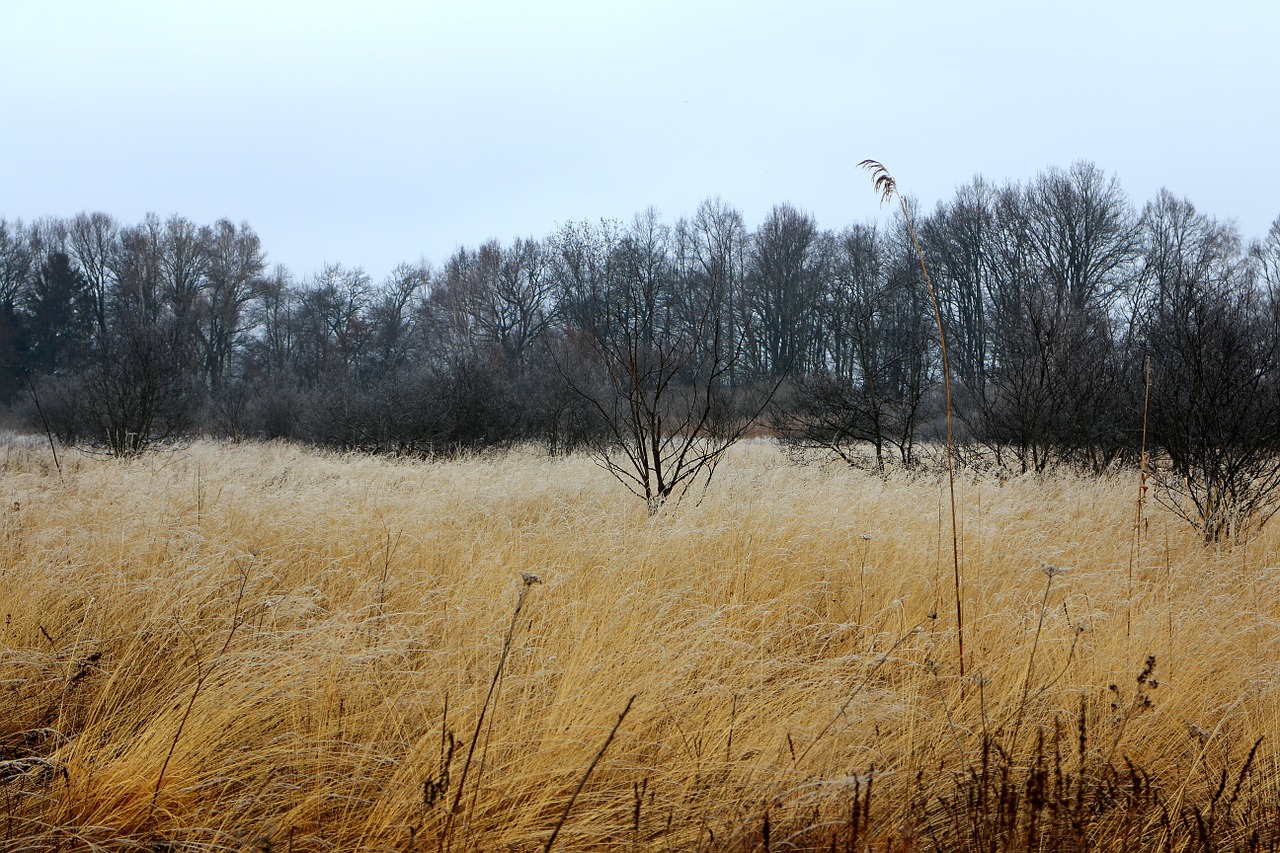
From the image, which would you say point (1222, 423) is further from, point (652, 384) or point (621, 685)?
point (621, 685)

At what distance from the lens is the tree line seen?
7.30 meters

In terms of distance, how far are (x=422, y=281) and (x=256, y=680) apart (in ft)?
135

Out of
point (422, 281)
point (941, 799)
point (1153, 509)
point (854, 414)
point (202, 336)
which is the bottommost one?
point (941, 799)

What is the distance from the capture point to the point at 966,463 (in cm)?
1088

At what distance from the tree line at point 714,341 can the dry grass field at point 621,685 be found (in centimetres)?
173

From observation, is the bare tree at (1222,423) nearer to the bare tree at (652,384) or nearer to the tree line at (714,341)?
the tree line at (714,341)

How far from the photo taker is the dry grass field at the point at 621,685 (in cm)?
199

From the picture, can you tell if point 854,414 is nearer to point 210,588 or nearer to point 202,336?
point 210,588

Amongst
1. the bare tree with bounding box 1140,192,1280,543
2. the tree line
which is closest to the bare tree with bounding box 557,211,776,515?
the tree line

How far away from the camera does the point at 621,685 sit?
2.77 metres

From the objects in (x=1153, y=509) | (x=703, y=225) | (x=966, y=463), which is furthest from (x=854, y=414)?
(x=703, y=225)

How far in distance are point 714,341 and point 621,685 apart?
257 inches

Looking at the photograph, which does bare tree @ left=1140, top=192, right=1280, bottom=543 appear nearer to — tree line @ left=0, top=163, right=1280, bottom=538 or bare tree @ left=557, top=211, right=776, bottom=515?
tree line @ left=0, top=163, right=1280, bottom=538

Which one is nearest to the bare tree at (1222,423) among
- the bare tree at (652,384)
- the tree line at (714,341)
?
the tree line at (714,341)
